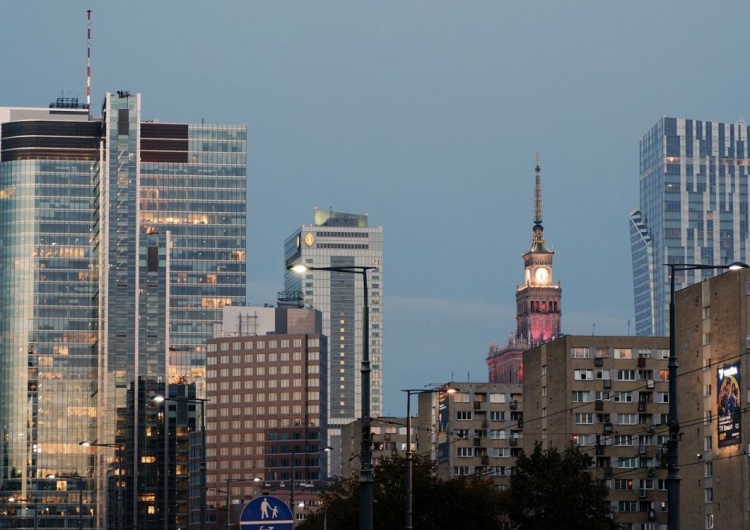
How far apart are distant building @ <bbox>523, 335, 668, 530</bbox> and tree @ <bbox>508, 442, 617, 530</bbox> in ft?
178

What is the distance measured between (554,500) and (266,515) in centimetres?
8646

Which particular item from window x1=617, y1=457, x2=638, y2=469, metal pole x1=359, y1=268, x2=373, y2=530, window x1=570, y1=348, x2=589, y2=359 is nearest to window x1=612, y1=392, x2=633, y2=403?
window x1=570, y1=348, x2=589, y2=359

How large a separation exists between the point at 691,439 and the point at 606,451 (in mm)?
41885

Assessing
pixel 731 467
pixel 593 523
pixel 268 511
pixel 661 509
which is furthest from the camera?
pixel 661 509

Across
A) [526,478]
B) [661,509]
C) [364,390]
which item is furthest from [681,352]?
[364,390]

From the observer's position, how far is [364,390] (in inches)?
2283

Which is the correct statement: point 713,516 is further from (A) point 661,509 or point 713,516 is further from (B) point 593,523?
(A) point 661,509

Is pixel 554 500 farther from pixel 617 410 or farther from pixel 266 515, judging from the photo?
pixel 266 515

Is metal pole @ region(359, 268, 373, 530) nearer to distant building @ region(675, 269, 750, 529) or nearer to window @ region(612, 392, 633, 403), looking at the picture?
distant building @ region(675, 269, 750, 529)

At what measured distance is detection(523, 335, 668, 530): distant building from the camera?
605 feet

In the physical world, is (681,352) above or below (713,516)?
above

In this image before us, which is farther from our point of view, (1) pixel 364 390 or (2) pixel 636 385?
(2) pixel 636 385

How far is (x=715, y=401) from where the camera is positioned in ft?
460

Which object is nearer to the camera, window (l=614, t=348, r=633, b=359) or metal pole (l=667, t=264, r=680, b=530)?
metal pole (l=667, t=264, r=680, b=530)
